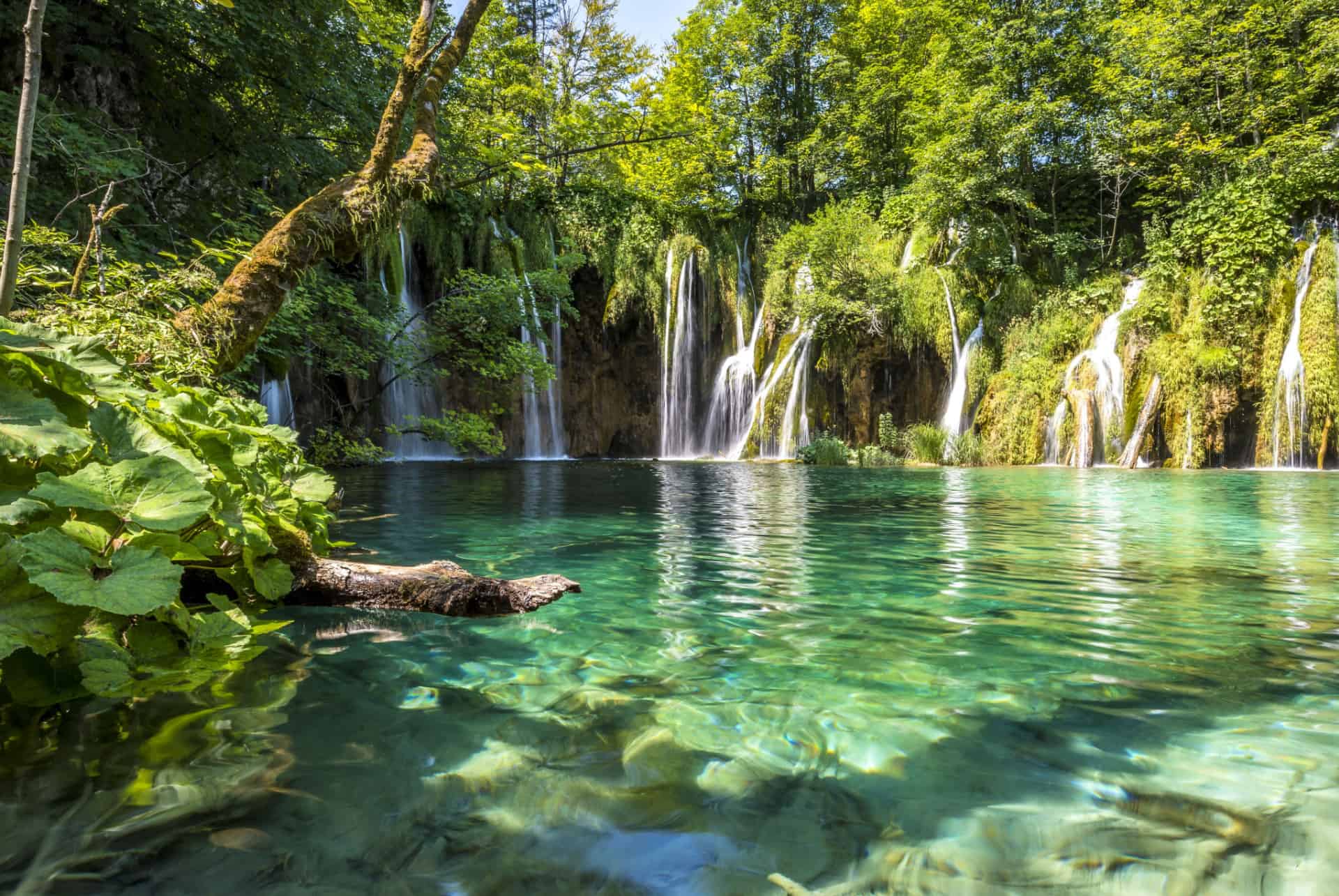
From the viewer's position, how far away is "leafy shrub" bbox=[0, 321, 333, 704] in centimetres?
142

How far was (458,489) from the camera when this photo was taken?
9234 mm

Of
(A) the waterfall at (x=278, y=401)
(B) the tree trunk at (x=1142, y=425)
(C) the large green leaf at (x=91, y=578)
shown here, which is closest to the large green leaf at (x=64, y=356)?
(C) the large green leaf at (x=91, y=578)

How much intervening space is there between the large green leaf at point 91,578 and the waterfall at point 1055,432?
18.4 meters

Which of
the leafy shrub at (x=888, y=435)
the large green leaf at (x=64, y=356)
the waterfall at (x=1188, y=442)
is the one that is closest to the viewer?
the large green leaf at (x=64, y=356)

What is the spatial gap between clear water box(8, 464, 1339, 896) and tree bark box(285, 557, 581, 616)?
0.10 m

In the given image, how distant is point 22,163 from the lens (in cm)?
179

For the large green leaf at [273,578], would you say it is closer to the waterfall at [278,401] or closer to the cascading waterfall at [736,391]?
the waterfall at [278,401]

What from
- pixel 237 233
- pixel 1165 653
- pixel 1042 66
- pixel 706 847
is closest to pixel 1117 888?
pixel 706 847

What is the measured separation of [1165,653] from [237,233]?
8357 mm

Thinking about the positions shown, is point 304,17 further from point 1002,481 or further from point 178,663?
point 1002,481

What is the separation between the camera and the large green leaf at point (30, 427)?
4.46ft

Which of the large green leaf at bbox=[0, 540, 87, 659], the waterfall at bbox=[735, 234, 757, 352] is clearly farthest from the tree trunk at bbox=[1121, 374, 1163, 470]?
the large green leaf at bbox=[0, 540, 87, 659]

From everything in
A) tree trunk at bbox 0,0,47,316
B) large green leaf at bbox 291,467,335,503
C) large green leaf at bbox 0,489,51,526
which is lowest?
large green leaf at bbox 291,467,335,503

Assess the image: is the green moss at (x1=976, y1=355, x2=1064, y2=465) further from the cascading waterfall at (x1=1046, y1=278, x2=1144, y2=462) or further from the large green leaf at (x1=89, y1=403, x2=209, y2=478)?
the large green leaf at (x1=89, y1=403, x2=209, y2=478)
